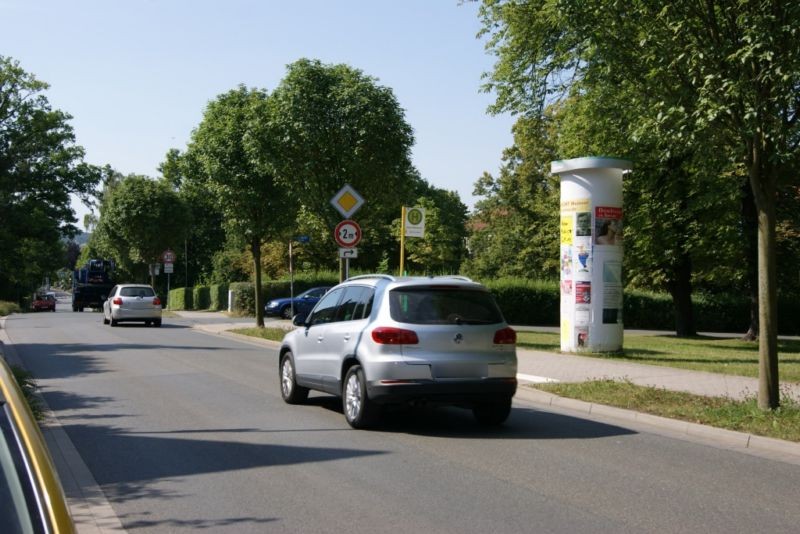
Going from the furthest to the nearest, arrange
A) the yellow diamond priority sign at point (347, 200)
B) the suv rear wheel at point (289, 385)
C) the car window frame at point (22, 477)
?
the yellow diamond priority sign at point (347, 200), the suv rear wheel at point (289, 385), the car window frame at point (22, 477)

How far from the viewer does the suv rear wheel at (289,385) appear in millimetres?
11125

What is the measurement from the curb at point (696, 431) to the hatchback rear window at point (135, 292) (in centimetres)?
2104

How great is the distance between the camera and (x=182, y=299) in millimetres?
52906

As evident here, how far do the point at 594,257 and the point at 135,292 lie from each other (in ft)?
59.1

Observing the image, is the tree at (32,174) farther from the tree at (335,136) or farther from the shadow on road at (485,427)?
the shadow on road at (485,427)

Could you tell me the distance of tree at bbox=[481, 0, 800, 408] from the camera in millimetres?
8961

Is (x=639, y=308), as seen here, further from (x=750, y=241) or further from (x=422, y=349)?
(x=422, y=349)

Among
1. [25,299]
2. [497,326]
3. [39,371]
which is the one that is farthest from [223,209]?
[25,299]

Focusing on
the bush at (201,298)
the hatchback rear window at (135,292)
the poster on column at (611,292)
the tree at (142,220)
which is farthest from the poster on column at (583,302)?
the tree at (142,220)

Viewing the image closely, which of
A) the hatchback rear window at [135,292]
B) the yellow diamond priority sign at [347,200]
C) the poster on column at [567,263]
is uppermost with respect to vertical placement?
the yellow diamond priority sign at [347,200]

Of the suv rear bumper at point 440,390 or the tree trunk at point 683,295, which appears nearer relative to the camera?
the suv rear bumper at point 440,390

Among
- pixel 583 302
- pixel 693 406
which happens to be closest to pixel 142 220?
pixel 583 302

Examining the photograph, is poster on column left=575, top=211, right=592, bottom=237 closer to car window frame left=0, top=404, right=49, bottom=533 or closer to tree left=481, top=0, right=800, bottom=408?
tree left=481, top=0, right=800, bottom=408

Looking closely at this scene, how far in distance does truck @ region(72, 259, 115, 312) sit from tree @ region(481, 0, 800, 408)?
162ft
